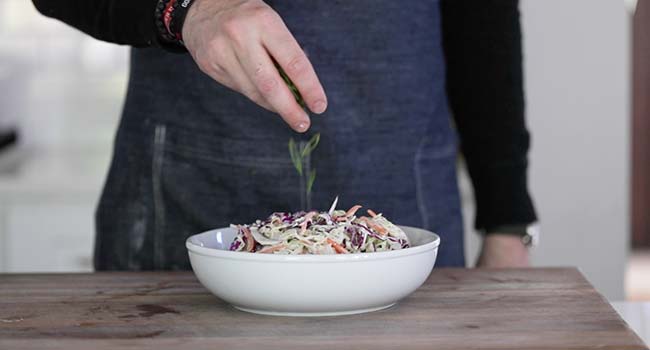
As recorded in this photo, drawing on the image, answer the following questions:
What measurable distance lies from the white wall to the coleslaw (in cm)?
144

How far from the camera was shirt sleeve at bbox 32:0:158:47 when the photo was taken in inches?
51.1

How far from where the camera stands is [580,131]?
2.59 m

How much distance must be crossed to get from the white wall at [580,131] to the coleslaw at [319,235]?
4.71 ft

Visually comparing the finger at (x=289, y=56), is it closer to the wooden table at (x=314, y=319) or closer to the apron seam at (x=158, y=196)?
the wooden table at (x=314, y=319)

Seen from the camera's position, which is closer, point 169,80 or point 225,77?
point 225,77

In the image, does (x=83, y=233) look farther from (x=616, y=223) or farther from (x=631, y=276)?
(x=631, y=276)

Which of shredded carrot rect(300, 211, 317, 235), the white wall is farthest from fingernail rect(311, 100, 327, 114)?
the white wall

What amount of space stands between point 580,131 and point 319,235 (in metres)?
1.62

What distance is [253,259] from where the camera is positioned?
3.43 ft

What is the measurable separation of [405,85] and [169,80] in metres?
0.35

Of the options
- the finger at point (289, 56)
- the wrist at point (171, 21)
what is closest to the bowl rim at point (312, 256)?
the finger at point (289, 56)

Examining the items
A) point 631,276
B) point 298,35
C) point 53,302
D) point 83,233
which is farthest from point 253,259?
point 631,276

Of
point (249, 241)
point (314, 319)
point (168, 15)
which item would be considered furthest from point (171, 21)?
point (314, 319)

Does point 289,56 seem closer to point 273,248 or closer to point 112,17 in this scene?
point 273,248
